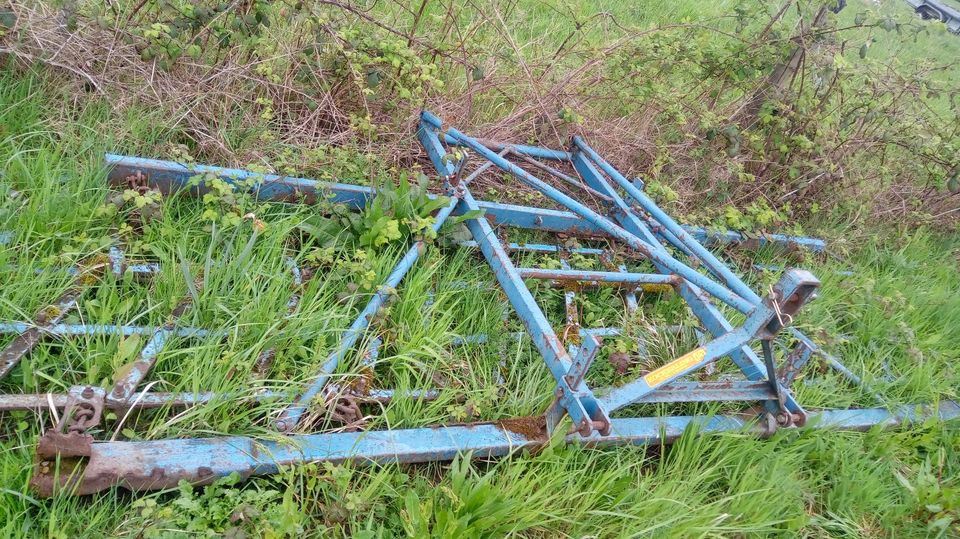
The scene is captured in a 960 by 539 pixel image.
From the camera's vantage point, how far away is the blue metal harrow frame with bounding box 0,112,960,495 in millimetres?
1946

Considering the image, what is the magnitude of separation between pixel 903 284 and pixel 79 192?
4.80 meters

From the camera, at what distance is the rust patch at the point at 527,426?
2396 mm


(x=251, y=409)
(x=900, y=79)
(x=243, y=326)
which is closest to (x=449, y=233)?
(x=243, y=326)

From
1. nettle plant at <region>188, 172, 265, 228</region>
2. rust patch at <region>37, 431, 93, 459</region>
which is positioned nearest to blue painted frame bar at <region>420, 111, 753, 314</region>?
nettle plant at <region>188, 172, 265, 228</region>

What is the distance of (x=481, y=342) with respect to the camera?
112 inches

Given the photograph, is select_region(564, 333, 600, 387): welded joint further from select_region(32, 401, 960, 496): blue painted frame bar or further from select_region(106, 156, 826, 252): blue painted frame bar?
select_region(106, 156, 826, 252): blue painted frame bar

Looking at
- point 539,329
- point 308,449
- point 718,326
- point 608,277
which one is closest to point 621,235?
point 608,277

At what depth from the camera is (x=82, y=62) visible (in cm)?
323

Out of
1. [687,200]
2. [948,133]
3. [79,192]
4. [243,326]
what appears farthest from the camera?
[948,133]

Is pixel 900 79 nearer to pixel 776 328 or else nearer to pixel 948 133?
pixel 948 133

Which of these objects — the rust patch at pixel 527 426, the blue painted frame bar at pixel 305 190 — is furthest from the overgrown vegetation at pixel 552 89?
the rust patch at pixel 527 426

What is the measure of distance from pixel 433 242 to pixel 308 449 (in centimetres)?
134

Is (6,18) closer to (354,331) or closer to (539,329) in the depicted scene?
(354,331)

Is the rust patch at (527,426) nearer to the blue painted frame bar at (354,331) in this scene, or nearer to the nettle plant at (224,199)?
the blue painted frame bar at (354,331)
